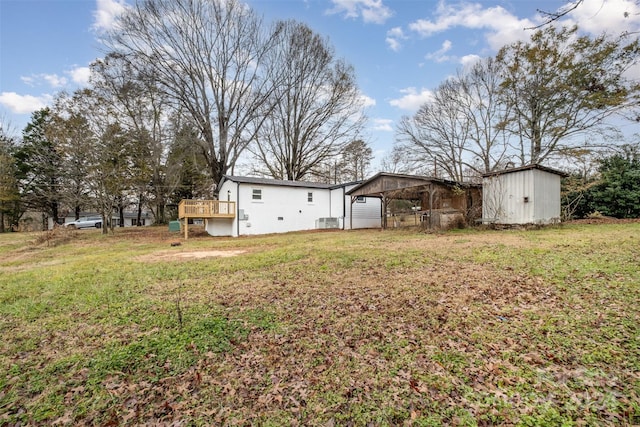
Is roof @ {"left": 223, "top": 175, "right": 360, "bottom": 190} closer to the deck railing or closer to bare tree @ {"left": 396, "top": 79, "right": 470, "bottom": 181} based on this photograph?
the deck railing

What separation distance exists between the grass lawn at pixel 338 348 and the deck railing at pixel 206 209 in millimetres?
9574

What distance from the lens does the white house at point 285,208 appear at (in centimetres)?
1647

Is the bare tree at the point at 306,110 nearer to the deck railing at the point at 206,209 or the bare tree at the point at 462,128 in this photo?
the bare tree at the point at 462,128

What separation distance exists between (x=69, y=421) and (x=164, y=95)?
831 inches

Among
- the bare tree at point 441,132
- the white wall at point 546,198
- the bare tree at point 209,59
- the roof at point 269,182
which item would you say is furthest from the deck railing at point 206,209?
the bare tree at point 441,132

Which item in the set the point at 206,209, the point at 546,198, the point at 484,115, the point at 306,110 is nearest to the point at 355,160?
the point at 306,110

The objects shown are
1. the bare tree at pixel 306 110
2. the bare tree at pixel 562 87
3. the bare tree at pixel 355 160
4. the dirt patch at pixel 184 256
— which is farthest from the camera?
the bare tree at pixel 355 160

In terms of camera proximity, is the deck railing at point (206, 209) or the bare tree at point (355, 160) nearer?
the deck railing at point (206, 209)

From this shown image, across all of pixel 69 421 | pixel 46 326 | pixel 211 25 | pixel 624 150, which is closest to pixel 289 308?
pixel 69 421

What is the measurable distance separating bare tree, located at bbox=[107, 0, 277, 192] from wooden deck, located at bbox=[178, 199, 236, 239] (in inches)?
215

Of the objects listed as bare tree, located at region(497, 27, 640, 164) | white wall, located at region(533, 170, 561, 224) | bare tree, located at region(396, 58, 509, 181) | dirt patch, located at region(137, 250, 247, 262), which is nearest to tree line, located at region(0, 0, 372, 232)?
bare tree, located at region(396, 58, 509, 181)

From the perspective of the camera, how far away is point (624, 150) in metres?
14.5

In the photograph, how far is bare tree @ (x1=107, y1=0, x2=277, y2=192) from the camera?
57.5 feet

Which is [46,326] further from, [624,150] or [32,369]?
[624,150]
